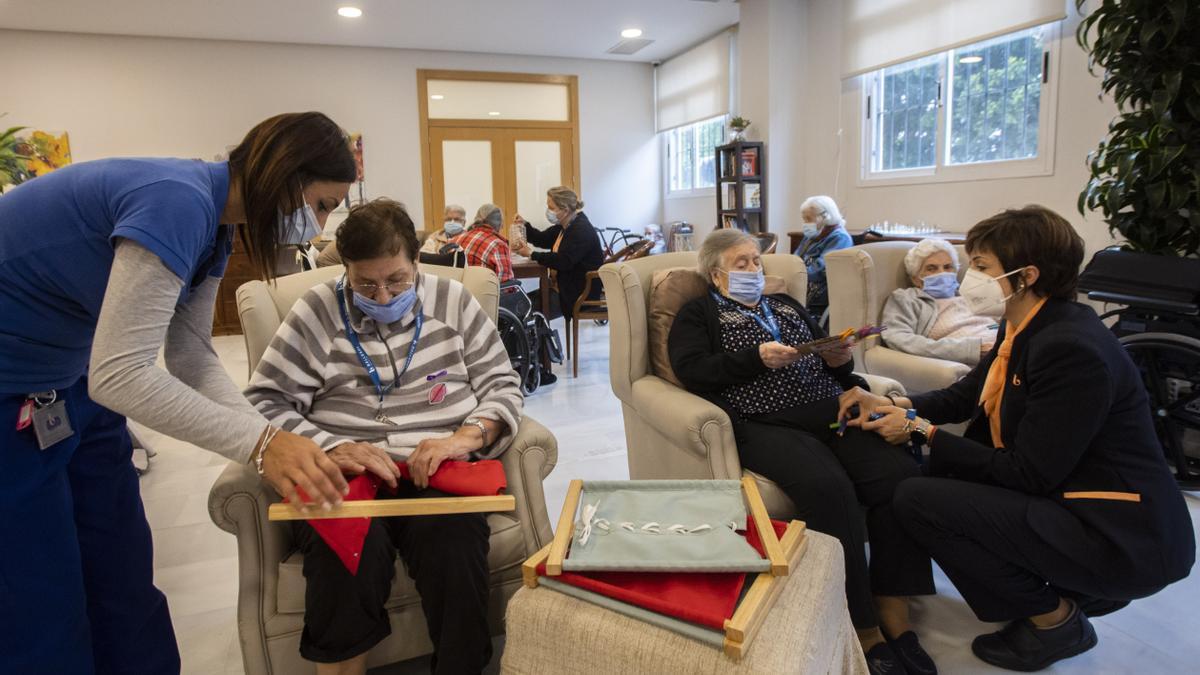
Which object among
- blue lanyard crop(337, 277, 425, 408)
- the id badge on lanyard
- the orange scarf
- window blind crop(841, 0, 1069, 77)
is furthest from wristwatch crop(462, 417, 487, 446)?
window blind crop(841, 0, 1069, 77)

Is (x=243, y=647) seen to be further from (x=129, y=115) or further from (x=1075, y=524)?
(x=129, y=115)

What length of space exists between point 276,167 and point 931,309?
252 centimetres

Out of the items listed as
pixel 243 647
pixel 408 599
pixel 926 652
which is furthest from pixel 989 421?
pixel 243 647

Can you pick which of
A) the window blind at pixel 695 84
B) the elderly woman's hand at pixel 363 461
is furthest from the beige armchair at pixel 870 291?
the window blind at pixel 695 84

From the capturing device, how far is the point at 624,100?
8.94 meters

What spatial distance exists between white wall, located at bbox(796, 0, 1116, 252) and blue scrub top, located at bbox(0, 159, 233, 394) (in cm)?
431

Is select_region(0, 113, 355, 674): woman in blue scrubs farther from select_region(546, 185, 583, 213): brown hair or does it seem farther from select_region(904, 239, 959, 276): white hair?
select_region(546, 185, 583, 213): brown hair

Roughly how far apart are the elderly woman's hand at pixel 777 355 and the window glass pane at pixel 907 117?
13.2 feet

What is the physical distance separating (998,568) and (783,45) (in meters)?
5.68

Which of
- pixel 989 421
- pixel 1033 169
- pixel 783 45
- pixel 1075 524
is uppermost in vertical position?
pixel 783 45

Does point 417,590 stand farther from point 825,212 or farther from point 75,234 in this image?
point 825,212

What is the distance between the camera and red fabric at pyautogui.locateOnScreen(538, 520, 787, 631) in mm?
1131

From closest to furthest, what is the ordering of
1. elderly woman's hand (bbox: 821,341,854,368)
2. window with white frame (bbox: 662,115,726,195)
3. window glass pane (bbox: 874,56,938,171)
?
elderly woman's hand (bbox: 821,341,854,368) < window glass pane (bbox: 874,56,938,171) < window with white frame (bbox: 662,115,726,195)

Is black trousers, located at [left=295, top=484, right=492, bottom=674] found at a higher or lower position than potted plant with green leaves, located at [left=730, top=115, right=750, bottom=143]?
lower
